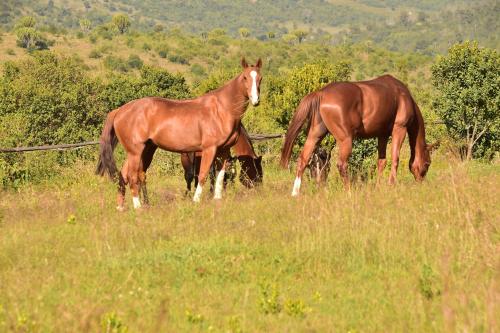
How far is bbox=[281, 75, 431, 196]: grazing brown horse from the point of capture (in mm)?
11297

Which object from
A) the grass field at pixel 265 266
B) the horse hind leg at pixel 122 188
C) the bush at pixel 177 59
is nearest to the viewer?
the grass field at pixel 265 266

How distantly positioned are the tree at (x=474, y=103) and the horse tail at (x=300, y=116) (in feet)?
35.5

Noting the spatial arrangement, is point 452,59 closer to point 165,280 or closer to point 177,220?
point 177,220

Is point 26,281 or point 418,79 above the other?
point 26,281

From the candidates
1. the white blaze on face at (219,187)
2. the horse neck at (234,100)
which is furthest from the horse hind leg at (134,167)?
the horse neck at (234,100)

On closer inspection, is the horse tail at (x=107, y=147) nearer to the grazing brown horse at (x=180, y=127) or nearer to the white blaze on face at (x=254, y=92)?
the grazing brown horse at (x=180, y=127)

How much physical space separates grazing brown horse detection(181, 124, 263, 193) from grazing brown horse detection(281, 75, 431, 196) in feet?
6.73

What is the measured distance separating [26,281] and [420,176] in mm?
8384

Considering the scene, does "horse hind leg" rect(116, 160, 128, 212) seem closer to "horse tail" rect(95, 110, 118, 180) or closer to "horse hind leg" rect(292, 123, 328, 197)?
"horse tail" rect(95, 110, 118, 180)

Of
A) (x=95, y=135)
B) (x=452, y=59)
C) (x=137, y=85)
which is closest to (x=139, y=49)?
(x=137, y=85)

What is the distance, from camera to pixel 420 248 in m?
7.18

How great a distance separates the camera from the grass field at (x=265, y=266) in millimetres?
5402

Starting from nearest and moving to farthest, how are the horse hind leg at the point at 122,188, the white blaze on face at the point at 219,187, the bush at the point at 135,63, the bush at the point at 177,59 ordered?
the horse hind leg at the point at 122,188 < the white blaze on face at the point at 219,187 < the bush at the point at 135,63 < the bush at the point at 177,59

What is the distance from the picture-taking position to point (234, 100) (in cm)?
1132
